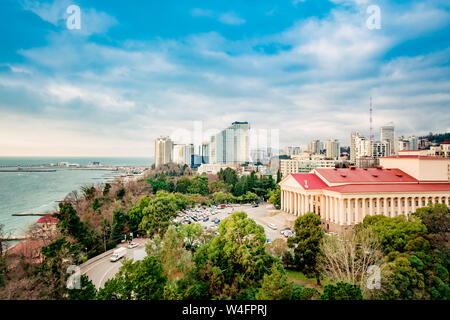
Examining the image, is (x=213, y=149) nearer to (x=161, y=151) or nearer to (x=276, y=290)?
(x=161, y=151)

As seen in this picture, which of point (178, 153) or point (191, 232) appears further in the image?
point (178, 153)

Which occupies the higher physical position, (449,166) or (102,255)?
(449,166)

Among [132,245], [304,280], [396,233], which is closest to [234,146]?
[132,245]

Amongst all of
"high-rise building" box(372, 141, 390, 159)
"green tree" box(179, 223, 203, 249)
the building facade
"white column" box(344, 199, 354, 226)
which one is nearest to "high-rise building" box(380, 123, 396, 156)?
"high-rise building" box(372, 141, 390, 159)

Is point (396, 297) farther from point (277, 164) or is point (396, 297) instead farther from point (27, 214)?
point (277, 164)

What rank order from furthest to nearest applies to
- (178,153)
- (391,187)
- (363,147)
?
(178,153) → (363,147) → (391,187)

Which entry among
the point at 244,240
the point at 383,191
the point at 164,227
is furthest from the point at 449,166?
the point at 164,227
